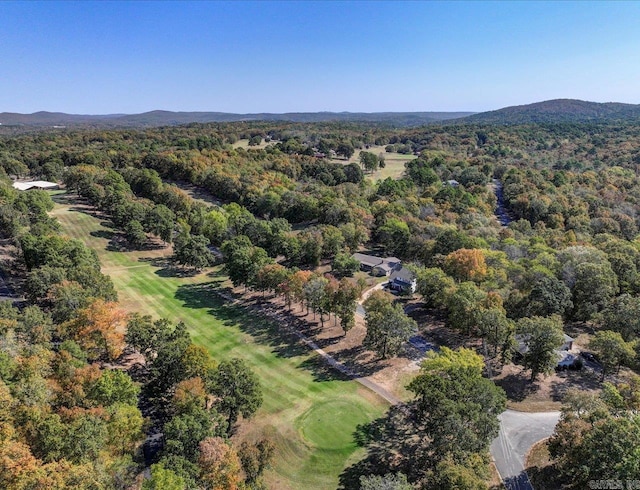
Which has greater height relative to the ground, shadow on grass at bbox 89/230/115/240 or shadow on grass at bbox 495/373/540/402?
shadow on grass at bbox 89/230/115/240

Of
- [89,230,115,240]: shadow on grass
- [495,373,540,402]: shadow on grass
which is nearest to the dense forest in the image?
[495,373,540,402]: shadow on grass

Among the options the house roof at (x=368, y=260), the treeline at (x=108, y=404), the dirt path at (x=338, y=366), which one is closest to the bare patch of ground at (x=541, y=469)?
the dirt path at (x=338, y=366)

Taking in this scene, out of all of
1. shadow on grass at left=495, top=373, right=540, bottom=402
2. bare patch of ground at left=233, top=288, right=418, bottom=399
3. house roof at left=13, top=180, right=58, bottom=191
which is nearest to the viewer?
shadow on grass at left=495, top=373, right=540, bottom=402

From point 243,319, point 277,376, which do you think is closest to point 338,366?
point 277,376

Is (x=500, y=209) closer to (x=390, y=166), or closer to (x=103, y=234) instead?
(x=390, y=166)

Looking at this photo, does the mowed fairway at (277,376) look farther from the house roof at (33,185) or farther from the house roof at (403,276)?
the house roof at (33,185)

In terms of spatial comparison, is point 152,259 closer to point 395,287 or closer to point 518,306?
point 395,287

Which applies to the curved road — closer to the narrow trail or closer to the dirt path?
the dirt path

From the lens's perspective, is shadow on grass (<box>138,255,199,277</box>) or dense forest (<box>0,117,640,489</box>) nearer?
dense forest (<box>0,117,640,489</box>)

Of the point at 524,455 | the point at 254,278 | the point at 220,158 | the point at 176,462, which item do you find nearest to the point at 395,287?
the point at 254,278
